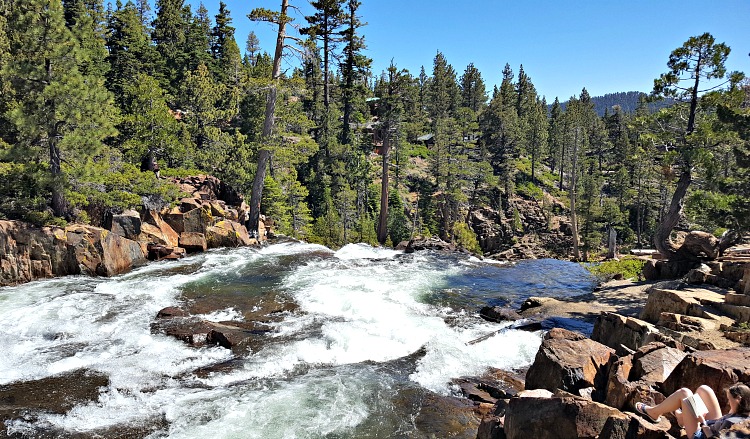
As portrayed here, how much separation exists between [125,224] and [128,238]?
580mm

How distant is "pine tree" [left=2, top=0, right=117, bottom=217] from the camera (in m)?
14.1

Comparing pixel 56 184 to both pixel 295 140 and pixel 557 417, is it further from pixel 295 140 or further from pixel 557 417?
pixel 295 140

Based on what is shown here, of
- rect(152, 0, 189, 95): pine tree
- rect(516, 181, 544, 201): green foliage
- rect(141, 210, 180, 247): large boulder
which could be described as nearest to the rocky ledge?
rect(141, 210, 180, 247): large boulder

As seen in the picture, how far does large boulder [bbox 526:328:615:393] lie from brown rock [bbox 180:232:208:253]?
623 inches

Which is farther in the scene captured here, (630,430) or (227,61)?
(227,61)

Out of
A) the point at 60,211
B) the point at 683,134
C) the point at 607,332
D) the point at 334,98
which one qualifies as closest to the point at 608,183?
the point at 334,98

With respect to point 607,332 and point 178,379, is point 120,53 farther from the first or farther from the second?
point 607,332

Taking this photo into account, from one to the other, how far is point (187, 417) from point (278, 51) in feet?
62.2

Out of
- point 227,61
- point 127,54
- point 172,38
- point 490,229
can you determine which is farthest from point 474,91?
point 127,54

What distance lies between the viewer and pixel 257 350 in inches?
358

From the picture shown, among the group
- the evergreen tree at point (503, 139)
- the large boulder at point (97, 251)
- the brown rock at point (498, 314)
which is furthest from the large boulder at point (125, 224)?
the evergreen tree at point (503, 139)

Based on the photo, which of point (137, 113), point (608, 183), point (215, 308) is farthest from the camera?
point (608, 183)

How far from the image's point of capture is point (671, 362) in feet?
20.7

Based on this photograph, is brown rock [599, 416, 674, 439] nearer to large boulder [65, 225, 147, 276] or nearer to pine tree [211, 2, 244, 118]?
large boulder [65, 225, 147, 276]
